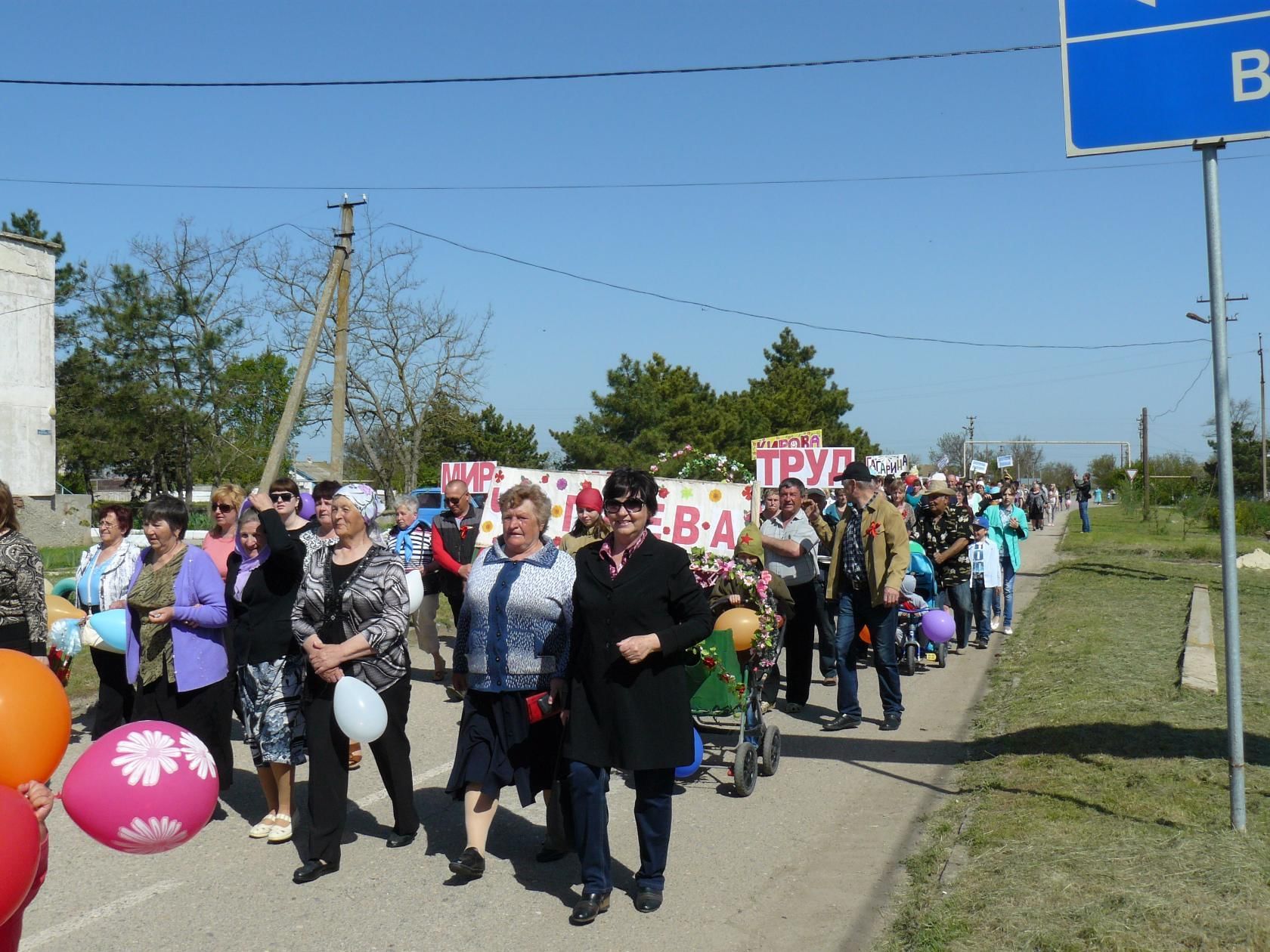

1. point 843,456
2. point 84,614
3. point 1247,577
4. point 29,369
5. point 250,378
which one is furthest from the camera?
point 250,378

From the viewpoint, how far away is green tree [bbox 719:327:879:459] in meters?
59.8

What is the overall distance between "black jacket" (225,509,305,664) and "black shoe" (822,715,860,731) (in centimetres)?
442

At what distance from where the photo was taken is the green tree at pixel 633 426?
53312 millimetres

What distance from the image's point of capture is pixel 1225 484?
220 inches

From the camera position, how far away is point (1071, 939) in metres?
4.35

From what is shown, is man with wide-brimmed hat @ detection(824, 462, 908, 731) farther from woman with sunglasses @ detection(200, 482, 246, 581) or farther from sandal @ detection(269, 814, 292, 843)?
woman with sunglasses @ detection(200, 482, 246, 581)

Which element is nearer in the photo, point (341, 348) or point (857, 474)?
point (857, 474)

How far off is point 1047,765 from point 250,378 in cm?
5140

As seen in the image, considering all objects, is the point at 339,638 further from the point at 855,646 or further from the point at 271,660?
the point at 855,646

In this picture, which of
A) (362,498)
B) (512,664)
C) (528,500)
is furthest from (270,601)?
(528,500)

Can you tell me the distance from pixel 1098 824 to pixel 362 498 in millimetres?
3983

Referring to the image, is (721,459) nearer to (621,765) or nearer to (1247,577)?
(621,765)

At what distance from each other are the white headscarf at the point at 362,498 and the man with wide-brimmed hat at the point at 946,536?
7984 millimetres

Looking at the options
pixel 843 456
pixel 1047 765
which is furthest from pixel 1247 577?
pixel 1047 765
